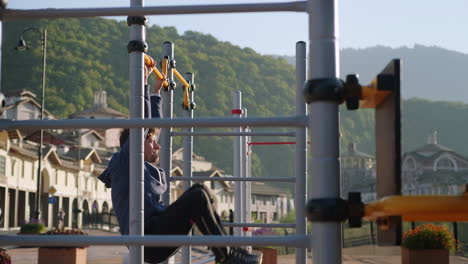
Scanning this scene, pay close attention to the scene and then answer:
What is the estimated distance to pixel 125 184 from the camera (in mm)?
3631

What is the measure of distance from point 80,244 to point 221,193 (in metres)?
78.6

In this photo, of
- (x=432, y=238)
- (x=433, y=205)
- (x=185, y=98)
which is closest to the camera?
(x=433, y=205)

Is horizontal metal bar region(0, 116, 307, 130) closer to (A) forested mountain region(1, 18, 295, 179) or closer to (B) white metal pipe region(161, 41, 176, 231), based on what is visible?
(B) white metal pipe region(161, 41, 176, 231)

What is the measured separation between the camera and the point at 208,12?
2.23m

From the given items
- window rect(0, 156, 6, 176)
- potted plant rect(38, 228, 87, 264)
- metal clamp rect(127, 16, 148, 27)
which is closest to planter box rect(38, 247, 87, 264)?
potted plant rect(38, 228, 87, 264)

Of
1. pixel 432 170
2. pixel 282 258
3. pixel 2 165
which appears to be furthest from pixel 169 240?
pixel 432 170

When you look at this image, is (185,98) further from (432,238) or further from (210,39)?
(210,39)

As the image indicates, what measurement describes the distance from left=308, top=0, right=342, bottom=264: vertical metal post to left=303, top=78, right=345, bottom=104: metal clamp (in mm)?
16

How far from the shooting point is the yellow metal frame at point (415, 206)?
5.75 feet

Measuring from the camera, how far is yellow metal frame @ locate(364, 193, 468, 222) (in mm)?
1753

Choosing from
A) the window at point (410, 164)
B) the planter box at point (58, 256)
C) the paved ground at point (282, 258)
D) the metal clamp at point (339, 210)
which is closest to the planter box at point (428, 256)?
the paved ground at point (282, 258)

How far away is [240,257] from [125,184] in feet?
2.50

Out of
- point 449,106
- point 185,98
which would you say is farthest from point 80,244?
point 449,106

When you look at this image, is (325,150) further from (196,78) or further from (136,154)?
(196,78)
